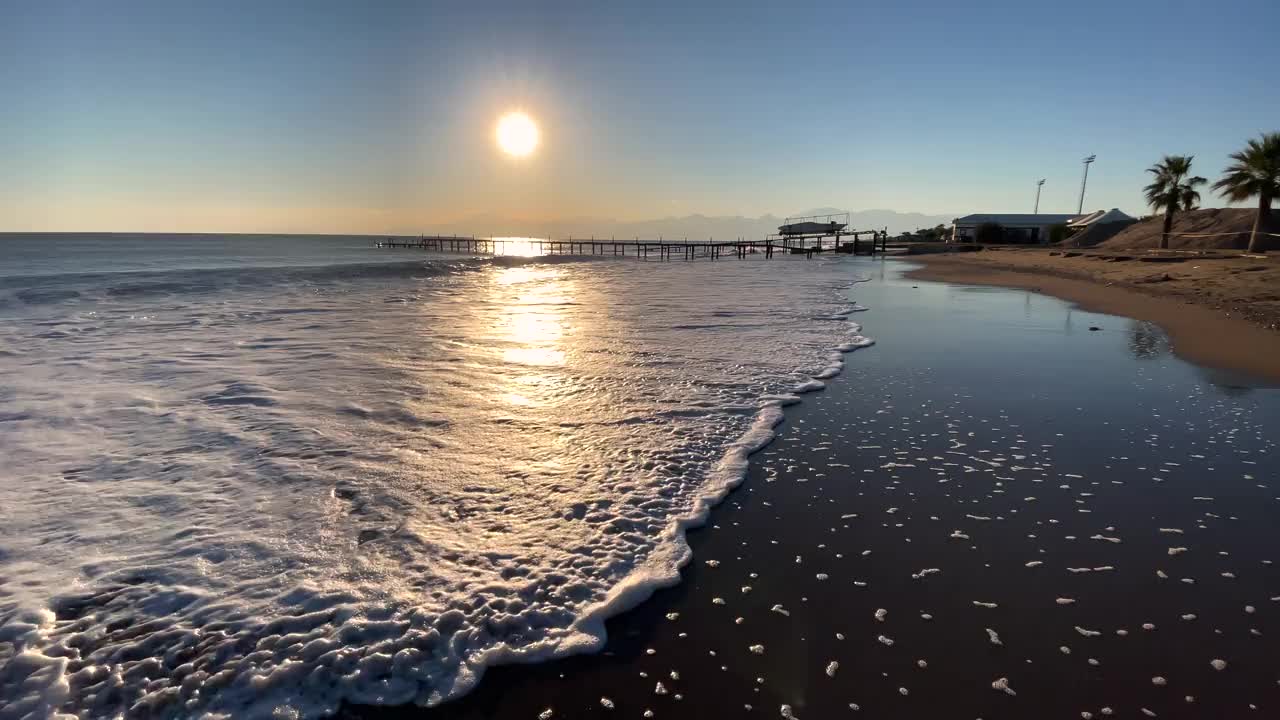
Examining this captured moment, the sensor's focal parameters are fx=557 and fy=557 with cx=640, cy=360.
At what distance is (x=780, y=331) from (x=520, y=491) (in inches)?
351

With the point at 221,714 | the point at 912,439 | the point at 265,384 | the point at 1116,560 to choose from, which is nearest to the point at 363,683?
the point at 221,714

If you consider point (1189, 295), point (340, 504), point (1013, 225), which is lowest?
point (340, 504)

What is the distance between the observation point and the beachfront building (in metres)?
58.2

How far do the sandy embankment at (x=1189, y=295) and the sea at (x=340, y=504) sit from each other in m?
6.36

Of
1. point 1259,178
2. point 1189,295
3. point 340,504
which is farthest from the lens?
point 1259,178

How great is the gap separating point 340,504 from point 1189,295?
22.7 metres

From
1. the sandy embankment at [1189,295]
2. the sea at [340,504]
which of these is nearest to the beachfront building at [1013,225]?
the sandy embankment at [1189,295]

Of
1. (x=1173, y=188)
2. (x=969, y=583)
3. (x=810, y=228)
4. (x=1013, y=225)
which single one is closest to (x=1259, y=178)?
(x=1173, y=188)

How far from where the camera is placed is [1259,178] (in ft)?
96.7

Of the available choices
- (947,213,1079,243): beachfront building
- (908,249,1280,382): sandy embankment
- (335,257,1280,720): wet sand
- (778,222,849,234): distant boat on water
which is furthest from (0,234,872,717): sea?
(778,222,849,234): distant boat on water

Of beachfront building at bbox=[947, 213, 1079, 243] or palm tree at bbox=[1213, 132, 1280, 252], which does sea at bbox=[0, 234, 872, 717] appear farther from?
beachfront building at bbox=[947, 213, 1079, 243]

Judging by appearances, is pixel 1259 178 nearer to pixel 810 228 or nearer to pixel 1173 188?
pixel 1173 188

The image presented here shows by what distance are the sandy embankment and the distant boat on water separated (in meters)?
50.0

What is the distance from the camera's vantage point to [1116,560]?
12.1 feet
